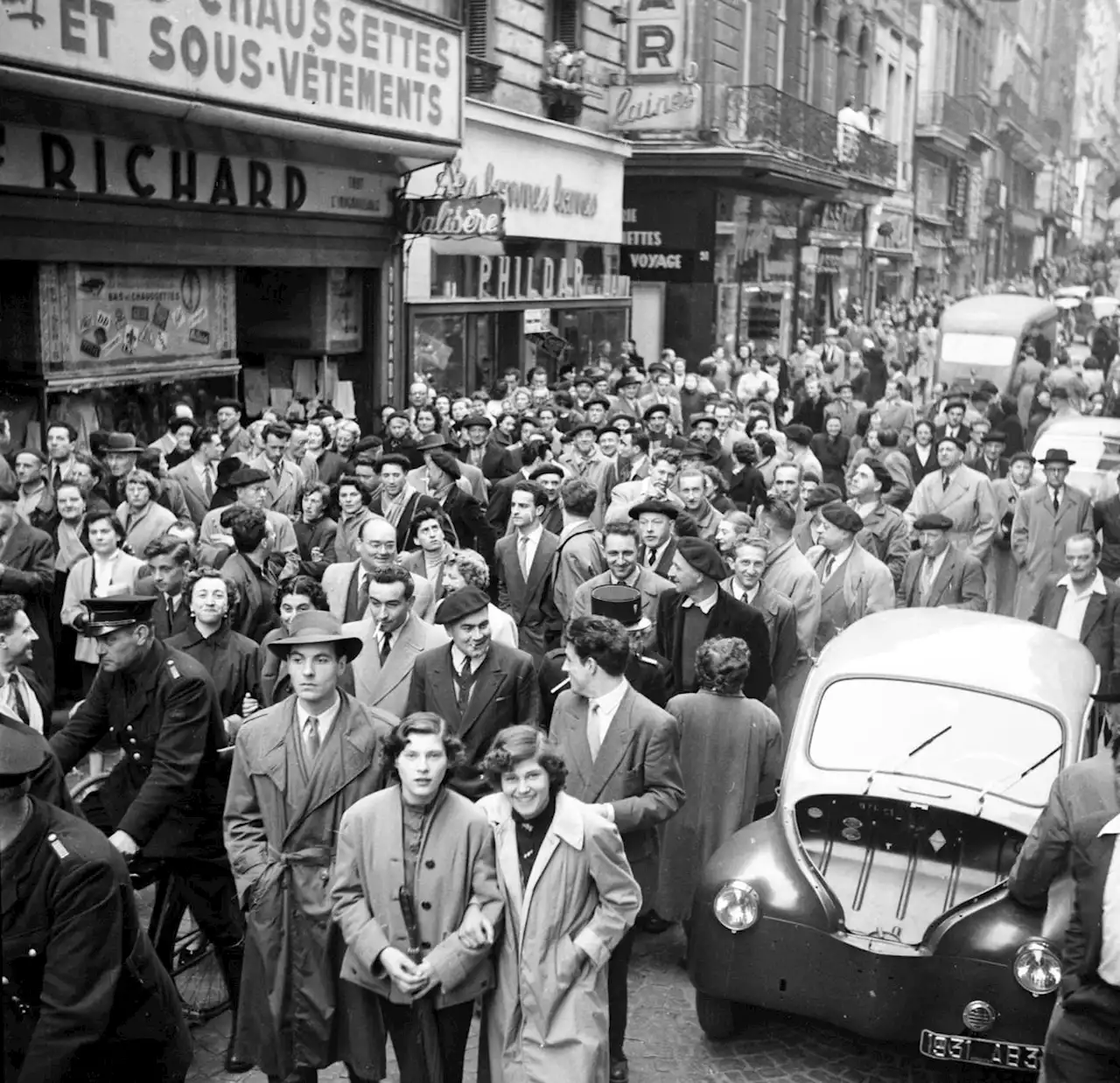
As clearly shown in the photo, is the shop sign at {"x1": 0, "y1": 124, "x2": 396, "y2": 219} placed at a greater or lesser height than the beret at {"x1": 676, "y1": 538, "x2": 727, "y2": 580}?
greater

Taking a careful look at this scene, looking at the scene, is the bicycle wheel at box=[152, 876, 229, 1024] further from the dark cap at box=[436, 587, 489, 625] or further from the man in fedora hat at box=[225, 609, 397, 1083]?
the dark cap at box=[436, 587, 489, 625]

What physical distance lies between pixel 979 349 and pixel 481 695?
2228 cm

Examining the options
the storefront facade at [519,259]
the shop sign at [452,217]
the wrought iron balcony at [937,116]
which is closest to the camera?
the shop sign at [452,217]

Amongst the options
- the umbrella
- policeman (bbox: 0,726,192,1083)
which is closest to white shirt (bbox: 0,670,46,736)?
policeman (bbox: 0,726,192,1083)

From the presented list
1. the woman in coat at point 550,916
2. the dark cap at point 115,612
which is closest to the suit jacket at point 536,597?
the dark cap at point 115,612

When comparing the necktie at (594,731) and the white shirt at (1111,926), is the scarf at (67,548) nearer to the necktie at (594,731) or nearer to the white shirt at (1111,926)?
the necktie at (594,731)

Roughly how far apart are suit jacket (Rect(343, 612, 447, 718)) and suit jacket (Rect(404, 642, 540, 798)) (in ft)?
0.90

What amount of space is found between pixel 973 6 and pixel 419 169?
146 feet

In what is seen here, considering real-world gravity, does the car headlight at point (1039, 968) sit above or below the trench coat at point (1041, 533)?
below

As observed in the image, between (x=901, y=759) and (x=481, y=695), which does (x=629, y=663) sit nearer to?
(x=481, y=695)

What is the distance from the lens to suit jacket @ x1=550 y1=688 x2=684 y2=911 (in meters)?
5.83

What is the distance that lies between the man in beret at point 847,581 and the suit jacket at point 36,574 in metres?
4.69

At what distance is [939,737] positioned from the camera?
6438mm

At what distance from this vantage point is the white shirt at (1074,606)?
924cm
